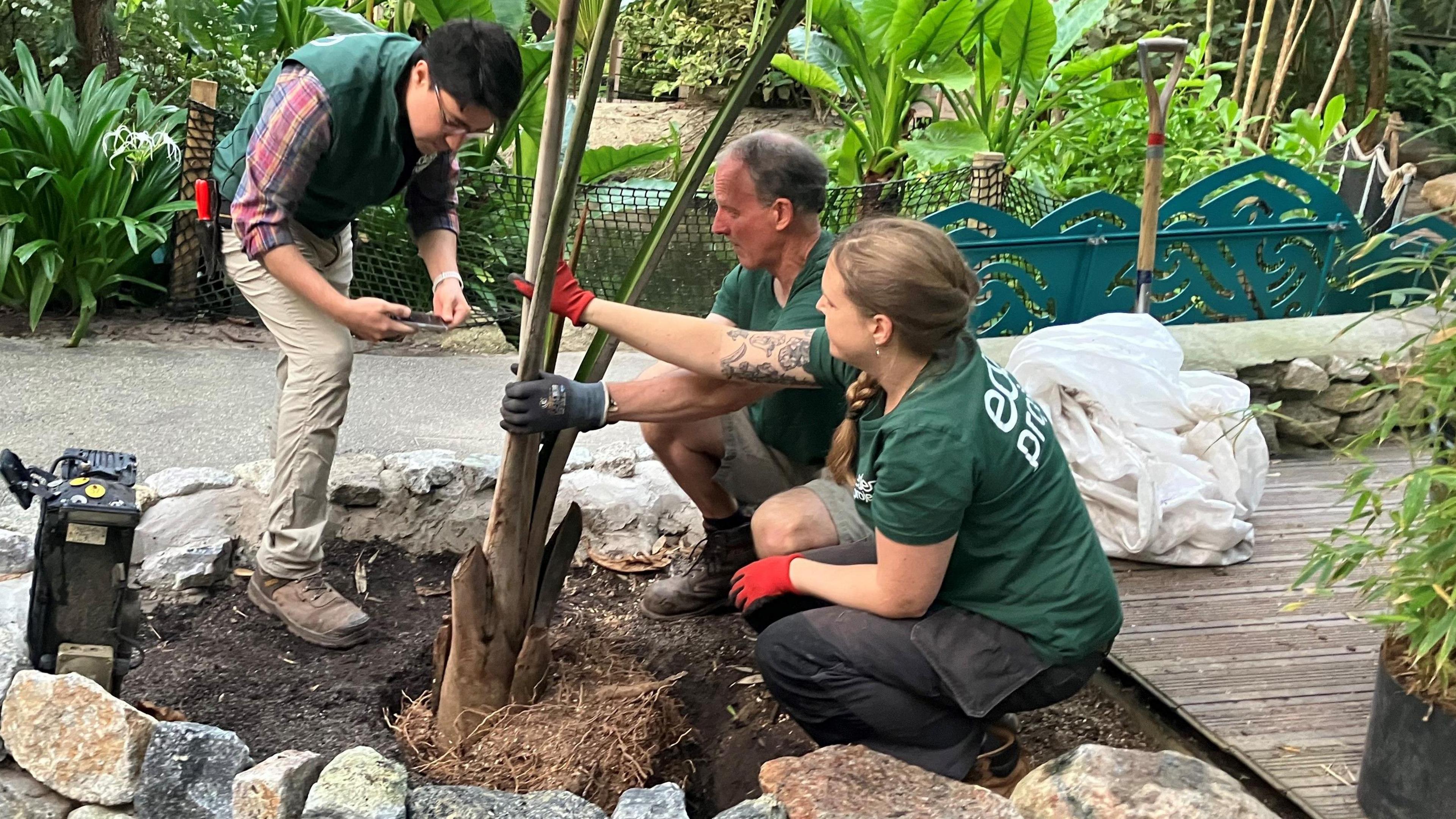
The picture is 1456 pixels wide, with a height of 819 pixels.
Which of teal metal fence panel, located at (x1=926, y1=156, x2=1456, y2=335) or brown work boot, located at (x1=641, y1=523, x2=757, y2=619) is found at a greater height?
teal metal fence panel, located at (x1=926, y1=156, x2=1456, y2=335)

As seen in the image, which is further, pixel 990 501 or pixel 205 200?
pixel 205 200

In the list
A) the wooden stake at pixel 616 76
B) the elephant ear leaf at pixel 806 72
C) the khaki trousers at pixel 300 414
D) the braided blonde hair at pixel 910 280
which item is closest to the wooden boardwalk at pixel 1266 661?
the braided blonde hair at pixel 910 280

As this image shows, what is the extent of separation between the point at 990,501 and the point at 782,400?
87 cm

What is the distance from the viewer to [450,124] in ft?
7.42

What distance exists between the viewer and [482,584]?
196 cm

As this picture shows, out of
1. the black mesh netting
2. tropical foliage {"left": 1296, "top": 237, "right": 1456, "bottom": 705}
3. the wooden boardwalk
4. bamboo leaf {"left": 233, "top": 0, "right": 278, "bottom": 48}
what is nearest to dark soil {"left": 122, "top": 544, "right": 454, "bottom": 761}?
the wooden boardwalk

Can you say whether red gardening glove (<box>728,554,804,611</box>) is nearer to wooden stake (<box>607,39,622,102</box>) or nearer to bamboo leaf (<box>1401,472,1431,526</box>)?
bamboo leaf (<box>1401,472,1431,526</box>)

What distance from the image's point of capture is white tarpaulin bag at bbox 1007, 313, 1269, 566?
9.80 feet

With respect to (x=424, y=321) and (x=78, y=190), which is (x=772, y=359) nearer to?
(x=424, y=321)

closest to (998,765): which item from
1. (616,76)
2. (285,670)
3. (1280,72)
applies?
(285,670)

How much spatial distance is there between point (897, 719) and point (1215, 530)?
1481 mm

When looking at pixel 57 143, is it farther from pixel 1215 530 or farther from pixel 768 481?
pixel 1215 530

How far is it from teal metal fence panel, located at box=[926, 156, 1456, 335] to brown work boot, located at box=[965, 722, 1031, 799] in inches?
82.4

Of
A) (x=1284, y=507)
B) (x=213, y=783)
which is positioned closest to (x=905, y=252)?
(x=213, y=783)
